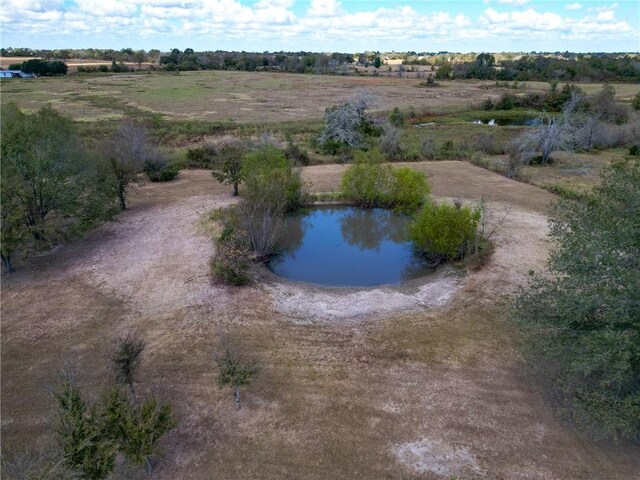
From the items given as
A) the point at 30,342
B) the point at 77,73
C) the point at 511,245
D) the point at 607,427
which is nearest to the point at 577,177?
the point at 511,245

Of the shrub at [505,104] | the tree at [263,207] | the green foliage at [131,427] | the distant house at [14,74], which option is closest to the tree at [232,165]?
the tree at [263,207]

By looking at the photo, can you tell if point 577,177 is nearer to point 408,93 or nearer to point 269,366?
point 269,366

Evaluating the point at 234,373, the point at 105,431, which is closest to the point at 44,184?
the point at 234,373

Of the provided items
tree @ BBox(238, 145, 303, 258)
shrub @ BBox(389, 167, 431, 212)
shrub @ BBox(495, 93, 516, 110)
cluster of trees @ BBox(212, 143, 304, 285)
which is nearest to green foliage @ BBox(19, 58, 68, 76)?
shrub @ BBox(495, 93, 516, 110)

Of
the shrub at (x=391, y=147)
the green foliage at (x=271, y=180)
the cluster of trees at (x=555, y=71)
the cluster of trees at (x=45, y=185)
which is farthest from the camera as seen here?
the cluster of trees at (x=555, y=71)

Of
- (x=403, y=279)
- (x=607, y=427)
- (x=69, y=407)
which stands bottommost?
(x=403, y=279)

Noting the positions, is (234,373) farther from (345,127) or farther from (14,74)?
(14,74)

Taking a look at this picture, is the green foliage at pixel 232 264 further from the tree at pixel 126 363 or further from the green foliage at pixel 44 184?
the green foliage at pixel 44 184
